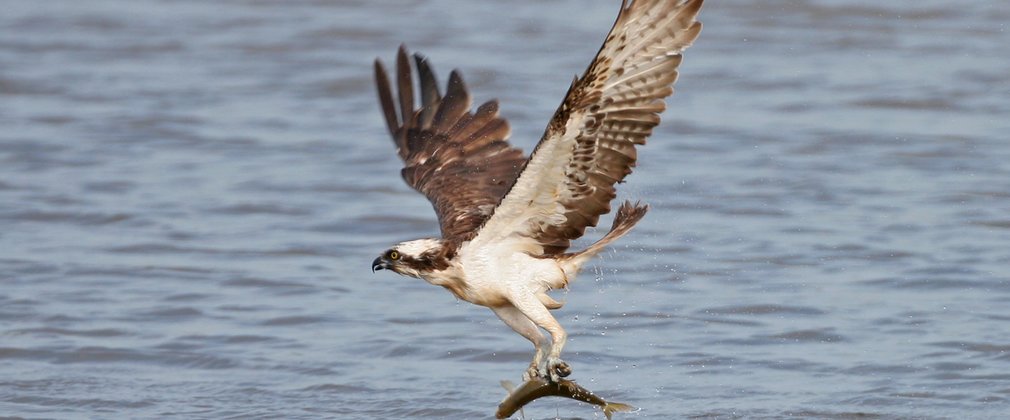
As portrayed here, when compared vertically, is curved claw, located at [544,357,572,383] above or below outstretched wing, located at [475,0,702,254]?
below

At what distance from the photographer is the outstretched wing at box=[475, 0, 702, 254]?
618cm

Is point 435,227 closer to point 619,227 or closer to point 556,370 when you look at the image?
point 619,227

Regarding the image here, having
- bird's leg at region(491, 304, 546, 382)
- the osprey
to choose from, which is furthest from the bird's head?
bird's leg at region(491, 304, 546, 382)

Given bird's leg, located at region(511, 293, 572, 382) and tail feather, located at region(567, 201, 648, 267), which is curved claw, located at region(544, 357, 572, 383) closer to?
bird's leg, located at region(511, 293, 572, 382)

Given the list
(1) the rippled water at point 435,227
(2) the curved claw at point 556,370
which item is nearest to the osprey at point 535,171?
(2) the curved claw at point 556,370

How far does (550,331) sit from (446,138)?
1963mm

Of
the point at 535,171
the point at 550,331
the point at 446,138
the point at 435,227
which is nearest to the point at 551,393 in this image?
the point at 550,331

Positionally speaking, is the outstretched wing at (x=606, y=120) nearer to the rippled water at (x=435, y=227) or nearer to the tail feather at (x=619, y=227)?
the tail feather at (x=619, y=227)

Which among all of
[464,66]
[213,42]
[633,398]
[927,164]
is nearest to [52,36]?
[213,42]

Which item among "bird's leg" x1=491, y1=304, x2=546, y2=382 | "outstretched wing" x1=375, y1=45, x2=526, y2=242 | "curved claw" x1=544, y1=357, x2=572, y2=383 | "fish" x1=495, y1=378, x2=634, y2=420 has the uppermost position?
"outstretched wing" x1=375, y1=45, x2=526, y2=242

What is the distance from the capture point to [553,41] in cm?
1633

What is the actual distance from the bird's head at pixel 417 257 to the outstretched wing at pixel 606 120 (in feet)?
0.83

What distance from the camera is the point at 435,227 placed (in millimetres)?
11234

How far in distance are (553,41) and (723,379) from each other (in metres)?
8.37
